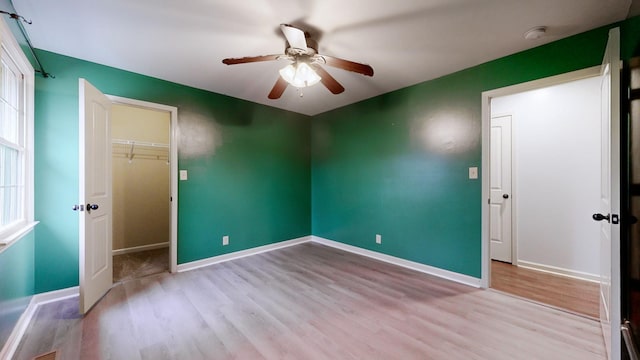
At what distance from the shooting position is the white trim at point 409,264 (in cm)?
275

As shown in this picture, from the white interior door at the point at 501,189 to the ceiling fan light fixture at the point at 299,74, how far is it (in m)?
2.84

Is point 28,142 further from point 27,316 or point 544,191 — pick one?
point 544,191

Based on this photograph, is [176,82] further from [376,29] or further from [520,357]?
[520,357]

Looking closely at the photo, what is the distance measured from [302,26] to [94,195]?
7.85 ft

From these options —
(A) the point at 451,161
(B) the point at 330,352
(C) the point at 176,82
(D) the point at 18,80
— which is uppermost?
(C) the point at 176,82

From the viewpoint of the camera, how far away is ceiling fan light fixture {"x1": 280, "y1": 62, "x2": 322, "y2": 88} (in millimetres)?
2096

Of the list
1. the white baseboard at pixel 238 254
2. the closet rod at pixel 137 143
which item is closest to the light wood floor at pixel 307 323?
the white baseboard at pixel 238 254

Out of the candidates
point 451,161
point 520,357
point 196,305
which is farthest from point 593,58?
point 196,305

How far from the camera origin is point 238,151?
3.72 meters

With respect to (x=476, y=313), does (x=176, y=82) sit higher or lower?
higher

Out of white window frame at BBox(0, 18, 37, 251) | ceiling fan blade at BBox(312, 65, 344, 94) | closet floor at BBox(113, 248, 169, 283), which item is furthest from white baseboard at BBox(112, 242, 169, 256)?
ceiling fan blade at BBox(312, 65, 344, 94)

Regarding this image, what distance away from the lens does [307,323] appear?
2.02 m

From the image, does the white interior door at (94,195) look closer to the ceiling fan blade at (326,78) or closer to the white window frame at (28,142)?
the white window frame at (28,142)

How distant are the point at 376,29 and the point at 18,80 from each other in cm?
302
